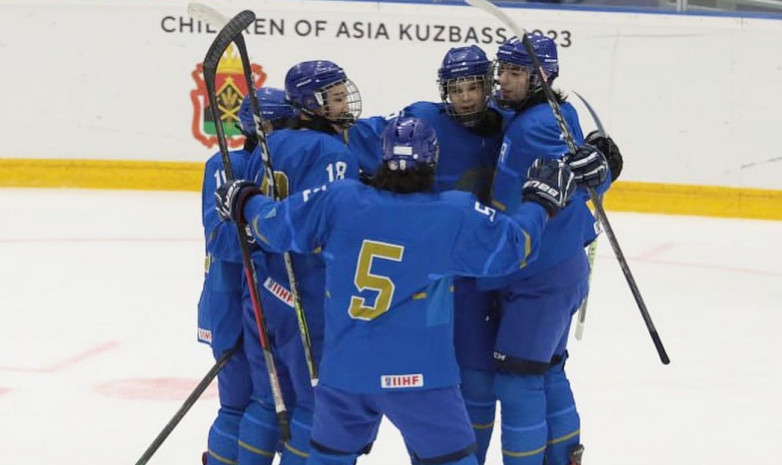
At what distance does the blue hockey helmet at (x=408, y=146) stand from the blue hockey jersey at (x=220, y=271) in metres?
0.57

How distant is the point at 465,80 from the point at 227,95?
15.1 feet

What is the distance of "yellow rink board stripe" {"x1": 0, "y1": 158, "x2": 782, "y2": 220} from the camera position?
7750mm

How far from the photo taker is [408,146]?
2932 mm

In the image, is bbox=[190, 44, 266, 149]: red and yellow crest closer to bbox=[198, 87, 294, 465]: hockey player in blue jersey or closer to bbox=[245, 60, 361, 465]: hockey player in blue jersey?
bbox=[198, 87, 294, 465]: hockey player in blue jersey

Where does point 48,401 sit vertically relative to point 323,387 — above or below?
below

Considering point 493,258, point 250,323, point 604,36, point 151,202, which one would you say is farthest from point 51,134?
point 493,258

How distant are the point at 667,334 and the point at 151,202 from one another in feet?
11.1

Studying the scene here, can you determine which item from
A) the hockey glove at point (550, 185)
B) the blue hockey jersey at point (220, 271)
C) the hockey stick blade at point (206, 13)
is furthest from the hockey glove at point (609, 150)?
the hockey stick blade at point (206, 13)

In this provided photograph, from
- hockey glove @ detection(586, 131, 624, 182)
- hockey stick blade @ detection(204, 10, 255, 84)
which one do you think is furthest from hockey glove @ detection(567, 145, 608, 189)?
hockey stick blade @ detection(204, 10, 255, 84)

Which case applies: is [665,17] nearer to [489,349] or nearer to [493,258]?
[489,349]

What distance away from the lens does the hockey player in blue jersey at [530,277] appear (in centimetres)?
345

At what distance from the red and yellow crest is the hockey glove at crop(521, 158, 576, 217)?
484 centimetres

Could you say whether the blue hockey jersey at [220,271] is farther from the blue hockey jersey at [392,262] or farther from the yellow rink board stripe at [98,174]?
the yellow rink board stripe at [98,174]

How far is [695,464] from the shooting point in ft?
13.3
